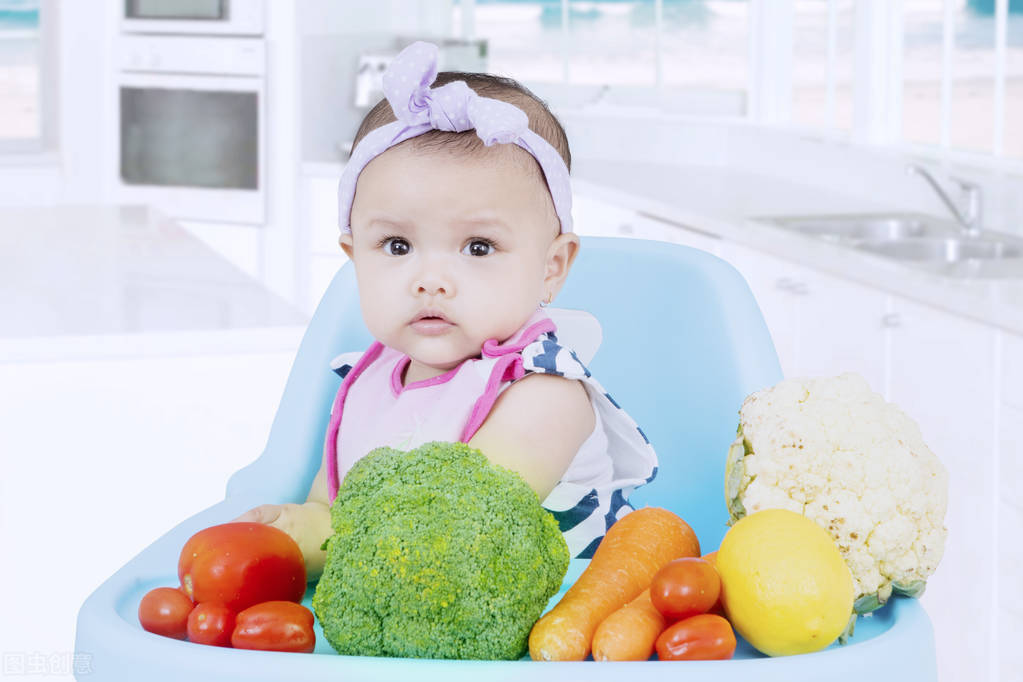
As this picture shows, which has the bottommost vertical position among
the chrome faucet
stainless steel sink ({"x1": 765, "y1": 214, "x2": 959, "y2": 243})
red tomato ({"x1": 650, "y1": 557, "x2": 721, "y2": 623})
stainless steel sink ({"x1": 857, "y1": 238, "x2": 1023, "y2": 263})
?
red tomato ({"x1": 650, "y1": 557, "x2": 721, "y2": 623})

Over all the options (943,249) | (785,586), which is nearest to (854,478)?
(785,586)

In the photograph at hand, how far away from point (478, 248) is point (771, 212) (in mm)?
2371

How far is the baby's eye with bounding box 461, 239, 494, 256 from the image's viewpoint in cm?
112

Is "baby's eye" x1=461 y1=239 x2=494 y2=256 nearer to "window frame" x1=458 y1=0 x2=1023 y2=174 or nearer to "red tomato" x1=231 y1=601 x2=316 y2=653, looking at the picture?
"red tomato" x1=231 y1=601 x2=316 y2=653

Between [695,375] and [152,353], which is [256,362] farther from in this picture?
[695,375]

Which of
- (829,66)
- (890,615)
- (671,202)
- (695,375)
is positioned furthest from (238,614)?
(829,66)

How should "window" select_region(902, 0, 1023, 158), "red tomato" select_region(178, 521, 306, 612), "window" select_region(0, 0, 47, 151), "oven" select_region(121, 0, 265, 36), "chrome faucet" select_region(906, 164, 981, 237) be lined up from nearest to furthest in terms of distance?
1. "red tomato" select_region(178, 521, 306, 612)
2. "chrome faucet" select_region(906, 164, 981, 237)
3. "window" select_region(902, 0, 1023, 158)
4. "oven" select_region(121, 0, 265, 36)
5. "window" select_region(0, 0, 47, 151)

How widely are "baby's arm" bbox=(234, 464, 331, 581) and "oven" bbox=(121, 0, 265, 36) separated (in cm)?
366

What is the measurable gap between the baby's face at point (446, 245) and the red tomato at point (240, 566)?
25 cm

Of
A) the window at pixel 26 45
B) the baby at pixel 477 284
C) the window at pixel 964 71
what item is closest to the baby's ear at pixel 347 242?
the baby at pixel 477 284

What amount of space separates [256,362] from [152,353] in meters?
0.15

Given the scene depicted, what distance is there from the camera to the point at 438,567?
2.56ft

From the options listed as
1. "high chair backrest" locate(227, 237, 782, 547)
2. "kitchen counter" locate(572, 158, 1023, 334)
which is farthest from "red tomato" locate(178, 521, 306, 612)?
"kitchen counter" locate(572, 158, 1023, 334)

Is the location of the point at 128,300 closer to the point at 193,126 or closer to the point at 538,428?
the point at 538,428
